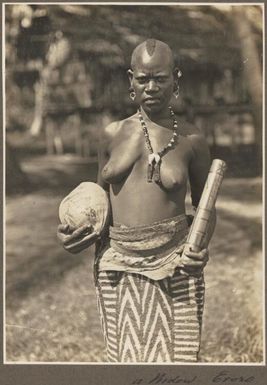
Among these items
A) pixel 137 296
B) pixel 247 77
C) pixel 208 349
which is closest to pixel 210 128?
pixel 247 77

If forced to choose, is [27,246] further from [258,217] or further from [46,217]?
[258,217]

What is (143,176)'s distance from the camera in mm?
2881

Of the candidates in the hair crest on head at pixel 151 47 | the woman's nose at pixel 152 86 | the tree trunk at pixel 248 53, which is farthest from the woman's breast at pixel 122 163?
the tree trunk at pixel 248 53

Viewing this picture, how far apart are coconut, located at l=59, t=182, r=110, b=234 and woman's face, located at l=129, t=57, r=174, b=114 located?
1.25 feet

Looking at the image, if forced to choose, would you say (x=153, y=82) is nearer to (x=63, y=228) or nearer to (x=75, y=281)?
(x=63, y=228)

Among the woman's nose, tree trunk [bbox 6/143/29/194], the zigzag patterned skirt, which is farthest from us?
tree trunk [bbox 6/143/29/194]

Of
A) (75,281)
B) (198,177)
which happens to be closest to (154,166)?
(198,177)

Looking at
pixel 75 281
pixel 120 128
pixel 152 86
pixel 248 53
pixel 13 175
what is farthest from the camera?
pixel 75 281

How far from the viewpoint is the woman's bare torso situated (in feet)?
9.43

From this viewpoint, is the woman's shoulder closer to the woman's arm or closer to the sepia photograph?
the sepia photograph

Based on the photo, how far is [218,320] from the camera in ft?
14.1

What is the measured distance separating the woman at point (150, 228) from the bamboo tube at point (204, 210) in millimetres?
42

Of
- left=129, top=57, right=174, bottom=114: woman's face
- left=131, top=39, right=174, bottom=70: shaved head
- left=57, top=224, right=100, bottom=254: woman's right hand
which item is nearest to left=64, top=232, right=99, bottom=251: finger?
left=57, top=224, right=100, bottom=254: woman's right hand

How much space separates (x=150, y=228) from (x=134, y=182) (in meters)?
0.19
